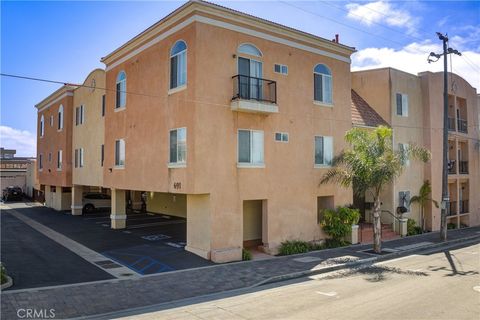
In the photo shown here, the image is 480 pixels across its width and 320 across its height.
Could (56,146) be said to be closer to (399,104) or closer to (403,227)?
(399,104)

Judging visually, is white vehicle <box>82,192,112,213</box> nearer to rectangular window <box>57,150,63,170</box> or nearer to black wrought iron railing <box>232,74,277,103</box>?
rectangular window <box>57,150,63,170</box>

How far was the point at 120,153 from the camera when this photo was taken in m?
21.9

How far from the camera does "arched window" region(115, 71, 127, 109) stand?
70.4ft

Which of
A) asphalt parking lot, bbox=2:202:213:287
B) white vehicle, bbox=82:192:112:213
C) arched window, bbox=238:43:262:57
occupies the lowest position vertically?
asphalt parking lot, bbox=2:202:213:287

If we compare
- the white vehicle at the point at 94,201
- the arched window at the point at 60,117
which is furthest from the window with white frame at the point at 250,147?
the arched window at the point at 60,117

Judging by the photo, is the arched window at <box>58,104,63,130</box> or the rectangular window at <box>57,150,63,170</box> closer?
the rectangular window at <box>57,150,63,170</box>

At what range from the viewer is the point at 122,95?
2188cm

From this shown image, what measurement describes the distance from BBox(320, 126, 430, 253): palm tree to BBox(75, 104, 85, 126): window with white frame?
19624 mm

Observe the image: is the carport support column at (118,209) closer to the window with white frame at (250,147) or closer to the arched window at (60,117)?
the window with white frame at (250,147)

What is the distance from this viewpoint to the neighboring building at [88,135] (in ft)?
85.2

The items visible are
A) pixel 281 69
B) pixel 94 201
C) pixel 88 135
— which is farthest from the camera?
pixel 94 201

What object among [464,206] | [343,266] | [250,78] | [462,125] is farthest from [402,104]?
[343,266]

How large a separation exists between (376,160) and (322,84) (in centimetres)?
505

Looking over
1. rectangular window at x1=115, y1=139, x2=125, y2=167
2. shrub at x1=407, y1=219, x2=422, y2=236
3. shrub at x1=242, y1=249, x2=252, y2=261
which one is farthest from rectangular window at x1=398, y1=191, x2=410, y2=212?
rectangular window at x1=115, y1=139, x2=125, y2=167
